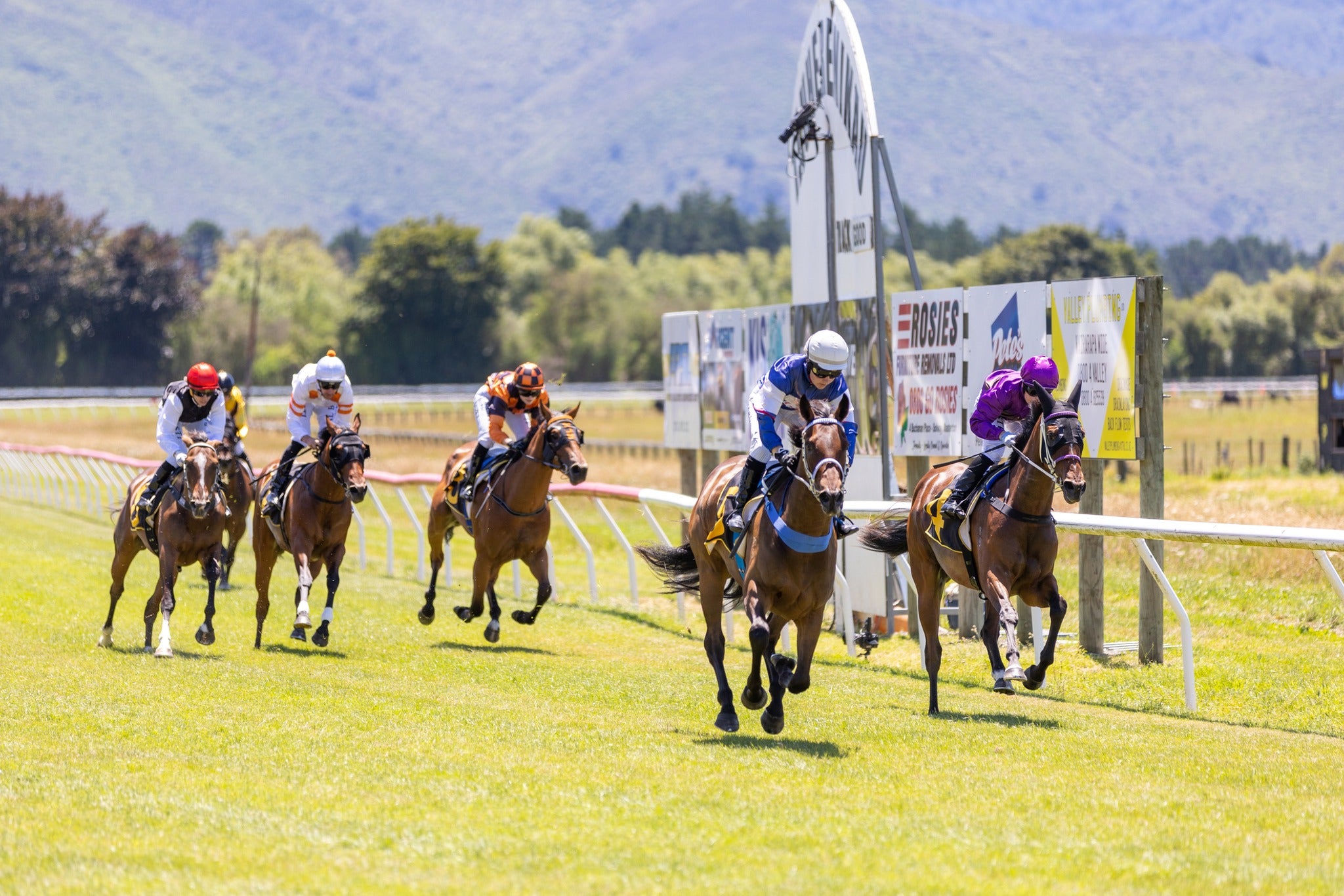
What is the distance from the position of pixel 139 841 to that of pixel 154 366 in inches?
2788

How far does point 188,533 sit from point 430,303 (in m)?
70.2

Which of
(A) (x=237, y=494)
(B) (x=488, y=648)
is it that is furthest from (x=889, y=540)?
(A) (x=237, y=494)

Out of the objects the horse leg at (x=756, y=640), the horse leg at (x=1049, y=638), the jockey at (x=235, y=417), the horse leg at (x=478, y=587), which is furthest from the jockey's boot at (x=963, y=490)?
the jockey at (x=235, y=417)

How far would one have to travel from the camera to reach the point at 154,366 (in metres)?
72.4

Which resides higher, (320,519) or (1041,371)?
(1041,371)

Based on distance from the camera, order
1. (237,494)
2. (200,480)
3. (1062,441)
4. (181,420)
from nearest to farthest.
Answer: (1062,441), (200,480), (181,420), (237,494)

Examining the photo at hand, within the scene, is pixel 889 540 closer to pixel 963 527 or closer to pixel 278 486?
pixel 963 527

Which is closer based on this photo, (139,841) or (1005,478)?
(139,841)

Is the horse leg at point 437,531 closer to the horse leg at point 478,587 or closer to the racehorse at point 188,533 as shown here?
the horse leg at point 478,587

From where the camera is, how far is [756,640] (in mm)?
7293

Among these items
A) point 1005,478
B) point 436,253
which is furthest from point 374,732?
point 436,253

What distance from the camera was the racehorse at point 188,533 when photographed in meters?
10.4

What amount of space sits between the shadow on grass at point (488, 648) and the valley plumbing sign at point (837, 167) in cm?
383

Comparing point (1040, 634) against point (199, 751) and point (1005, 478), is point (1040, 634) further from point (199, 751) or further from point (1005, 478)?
point (199, 751)
